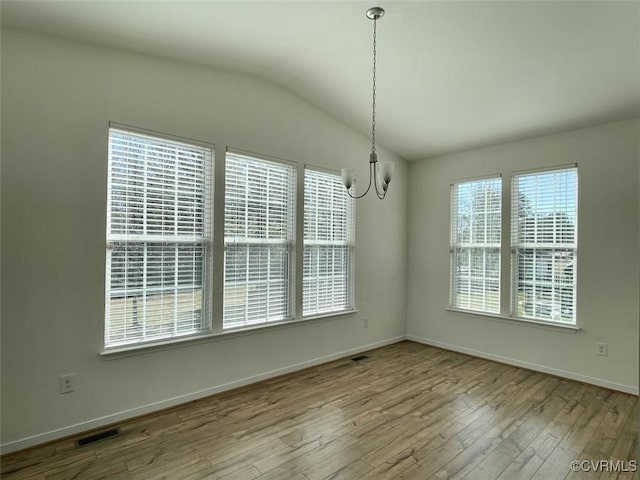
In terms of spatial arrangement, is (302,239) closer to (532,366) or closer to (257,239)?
(257,239)

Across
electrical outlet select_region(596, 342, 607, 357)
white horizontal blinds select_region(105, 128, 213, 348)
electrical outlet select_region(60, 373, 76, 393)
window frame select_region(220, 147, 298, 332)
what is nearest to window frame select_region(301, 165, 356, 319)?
window frame select_region(220, 147, 298, 332)

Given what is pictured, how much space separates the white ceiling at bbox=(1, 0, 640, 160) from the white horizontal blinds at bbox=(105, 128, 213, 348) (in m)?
0.85

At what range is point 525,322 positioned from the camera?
4164 millimetres

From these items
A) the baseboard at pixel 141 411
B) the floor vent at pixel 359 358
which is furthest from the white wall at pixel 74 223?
the floor vent at pixel 359 358

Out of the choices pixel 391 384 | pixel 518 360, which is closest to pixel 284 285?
pixel 391 384

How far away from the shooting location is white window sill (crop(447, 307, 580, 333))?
384 cm

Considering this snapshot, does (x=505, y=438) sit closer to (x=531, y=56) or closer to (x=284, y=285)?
(x=284, y=285)

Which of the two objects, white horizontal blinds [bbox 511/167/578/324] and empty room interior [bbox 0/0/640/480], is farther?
white horizontal blinds [bbox 511/167/578/324]

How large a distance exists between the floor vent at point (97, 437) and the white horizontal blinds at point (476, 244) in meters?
4.08

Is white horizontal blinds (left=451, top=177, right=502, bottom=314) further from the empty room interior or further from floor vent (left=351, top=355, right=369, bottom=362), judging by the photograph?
floor vent (left=351, top=355, right=369, bottom=362)

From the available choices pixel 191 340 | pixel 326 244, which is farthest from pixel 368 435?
pixel 326 244

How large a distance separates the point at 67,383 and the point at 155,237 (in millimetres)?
1231

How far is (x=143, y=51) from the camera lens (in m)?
2.90

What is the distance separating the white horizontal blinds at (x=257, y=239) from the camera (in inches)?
136
